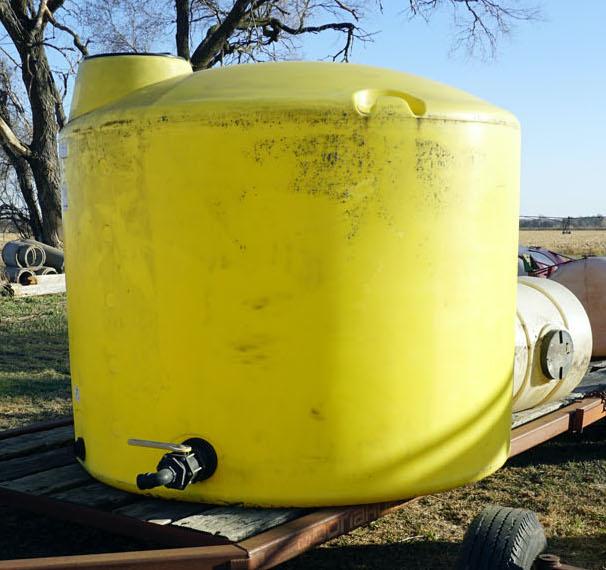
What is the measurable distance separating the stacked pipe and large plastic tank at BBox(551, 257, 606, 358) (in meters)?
11.8

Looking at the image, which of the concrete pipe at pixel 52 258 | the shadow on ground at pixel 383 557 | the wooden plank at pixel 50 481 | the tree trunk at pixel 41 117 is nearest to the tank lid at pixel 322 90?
the wooden plank at pixel 50 481

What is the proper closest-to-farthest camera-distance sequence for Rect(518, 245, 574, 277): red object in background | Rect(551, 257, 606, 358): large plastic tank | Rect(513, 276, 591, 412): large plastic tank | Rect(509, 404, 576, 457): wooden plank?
Rect(509, 404, 576, 457): wooden plank → Rect(513, 276, 591, 412): large plastic tank → Rect(551, 257, 606, 358): large plastic tank → Rect(518, 245, 574, 277): red object in background

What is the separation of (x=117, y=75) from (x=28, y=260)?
574 inches

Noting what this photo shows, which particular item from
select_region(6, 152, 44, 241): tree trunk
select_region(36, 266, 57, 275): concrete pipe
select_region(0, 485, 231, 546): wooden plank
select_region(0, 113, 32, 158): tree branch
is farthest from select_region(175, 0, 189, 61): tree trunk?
select_region(0, 485, 231, 546): wooden plank

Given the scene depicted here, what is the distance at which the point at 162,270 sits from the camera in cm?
313

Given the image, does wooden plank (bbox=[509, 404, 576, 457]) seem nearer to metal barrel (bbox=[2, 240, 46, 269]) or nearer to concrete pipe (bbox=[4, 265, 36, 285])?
concrete pipe (bbox=[4, 265, 36, 285])

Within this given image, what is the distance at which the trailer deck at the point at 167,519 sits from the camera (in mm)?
2697

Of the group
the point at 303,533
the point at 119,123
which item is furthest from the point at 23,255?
the point at 303,533

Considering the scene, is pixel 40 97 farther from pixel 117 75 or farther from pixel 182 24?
pixel 117 75

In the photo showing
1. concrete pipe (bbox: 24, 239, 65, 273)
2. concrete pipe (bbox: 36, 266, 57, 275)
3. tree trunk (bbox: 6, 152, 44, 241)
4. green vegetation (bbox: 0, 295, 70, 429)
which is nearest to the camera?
green vegetation (bbox: 0, 295, 70, 429)

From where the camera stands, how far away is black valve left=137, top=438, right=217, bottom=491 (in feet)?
9.36

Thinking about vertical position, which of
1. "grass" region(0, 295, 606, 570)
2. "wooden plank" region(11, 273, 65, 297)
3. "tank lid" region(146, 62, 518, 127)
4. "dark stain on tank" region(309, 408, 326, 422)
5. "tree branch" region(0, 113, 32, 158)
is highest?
"tank lid" region(146, 62, 518, 127)

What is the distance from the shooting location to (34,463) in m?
3.95

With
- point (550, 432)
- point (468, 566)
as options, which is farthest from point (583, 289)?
point (468, 566)
